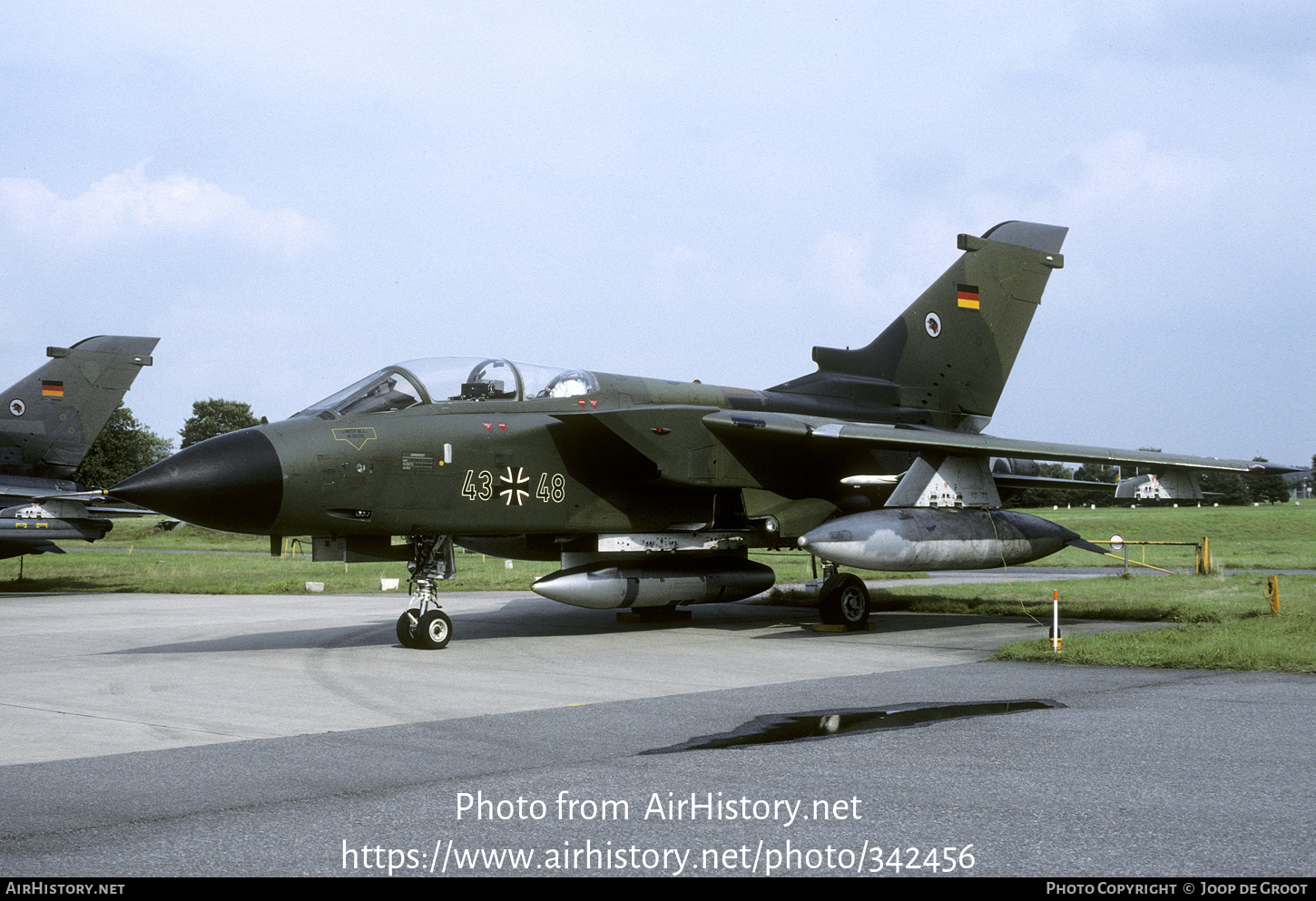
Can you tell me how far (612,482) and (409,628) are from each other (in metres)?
3.02

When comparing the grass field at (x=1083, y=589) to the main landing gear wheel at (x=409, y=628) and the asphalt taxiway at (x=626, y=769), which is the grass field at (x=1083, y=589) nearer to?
the asphalt taxiway at (x=626, y=769)

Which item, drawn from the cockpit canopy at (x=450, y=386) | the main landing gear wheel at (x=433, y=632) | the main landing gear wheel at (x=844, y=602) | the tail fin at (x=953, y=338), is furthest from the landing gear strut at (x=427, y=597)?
the tail fin at (x=953, y=338)

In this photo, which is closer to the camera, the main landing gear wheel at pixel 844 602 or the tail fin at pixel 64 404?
the main landing gear wheel at pixel 844 602

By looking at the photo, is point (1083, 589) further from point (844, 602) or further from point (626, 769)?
point (626, 769)

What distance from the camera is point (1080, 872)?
3.80 m

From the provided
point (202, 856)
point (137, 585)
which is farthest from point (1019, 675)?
point (137, 585)

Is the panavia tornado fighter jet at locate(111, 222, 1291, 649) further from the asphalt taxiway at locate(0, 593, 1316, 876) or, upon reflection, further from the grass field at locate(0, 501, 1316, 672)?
the grass field at locate(0, 501, 1316, 672)

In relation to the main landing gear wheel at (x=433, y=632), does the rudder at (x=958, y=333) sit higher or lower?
higher

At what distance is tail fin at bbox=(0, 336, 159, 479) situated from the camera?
907 inches

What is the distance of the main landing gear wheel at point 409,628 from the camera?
1182cm

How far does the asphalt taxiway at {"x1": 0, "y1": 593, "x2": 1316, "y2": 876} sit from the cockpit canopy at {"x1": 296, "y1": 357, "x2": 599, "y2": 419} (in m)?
2.71

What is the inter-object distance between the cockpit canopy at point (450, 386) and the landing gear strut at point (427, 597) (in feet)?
5.22

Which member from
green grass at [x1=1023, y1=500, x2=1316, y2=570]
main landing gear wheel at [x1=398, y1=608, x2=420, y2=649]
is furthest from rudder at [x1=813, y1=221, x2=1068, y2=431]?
green grass at [x1=1023, y1=500, x2=1316, y2=570]
